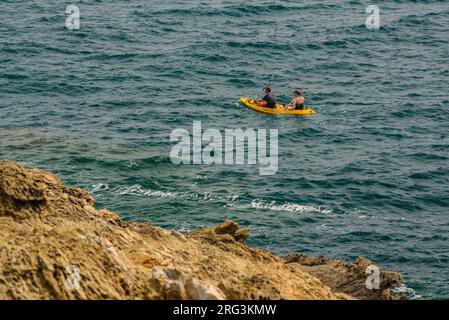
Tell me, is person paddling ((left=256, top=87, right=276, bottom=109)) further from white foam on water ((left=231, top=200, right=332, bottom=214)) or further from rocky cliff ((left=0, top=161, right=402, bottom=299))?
rocky cliff ((left=0, top=161, right=402, bottom=299))

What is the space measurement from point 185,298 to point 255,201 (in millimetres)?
25941

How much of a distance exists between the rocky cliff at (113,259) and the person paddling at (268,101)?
102 feet

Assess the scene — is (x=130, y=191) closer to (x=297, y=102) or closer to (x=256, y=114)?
(x=256, y=114)

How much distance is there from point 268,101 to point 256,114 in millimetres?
1166

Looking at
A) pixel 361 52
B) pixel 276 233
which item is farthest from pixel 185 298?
pixel 361 52

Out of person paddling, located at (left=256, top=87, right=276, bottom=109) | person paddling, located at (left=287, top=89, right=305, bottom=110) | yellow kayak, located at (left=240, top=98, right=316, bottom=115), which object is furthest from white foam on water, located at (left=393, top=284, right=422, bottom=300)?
person paddling, located at (left=256, top=87, right=276, bottom=109)

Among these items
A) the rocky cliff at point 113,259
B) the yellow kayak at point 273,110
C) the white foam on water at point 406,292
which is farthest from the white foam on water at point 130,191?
the rocky cliff at point 113,259

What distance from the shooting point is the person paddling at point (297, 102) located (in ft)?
185

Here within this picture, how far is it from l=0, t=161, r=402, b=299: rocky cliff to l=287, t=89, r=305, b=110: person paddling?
3085 centimetres

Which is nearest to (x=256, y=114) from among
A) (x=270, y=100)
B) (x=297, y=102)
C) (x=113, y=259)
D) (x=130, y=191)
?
(x=270, y=100)

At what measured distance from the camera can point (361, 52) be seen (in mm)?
70000

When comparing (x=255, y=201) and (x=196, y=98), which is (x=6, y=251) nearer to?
(x=255, y=201)

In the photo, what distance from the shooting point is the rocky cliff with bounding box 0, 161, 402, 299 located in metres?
16.8

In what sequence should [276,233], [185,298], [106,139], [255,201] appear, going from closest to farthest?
[185,298], [276,233], [255,201], [106,139]
